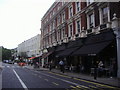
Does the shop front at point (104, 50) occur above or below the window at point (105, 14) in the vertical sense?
below

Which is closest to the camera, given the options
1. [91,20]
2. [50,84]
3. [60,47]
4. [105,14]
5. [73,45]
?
[50,84]

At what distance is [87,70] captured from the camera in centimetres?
2286

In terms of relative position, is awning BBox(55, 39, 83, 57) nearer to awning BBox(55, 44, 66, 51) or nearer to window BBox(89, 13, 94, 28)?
awning BBox(55, 44, 66, 51)

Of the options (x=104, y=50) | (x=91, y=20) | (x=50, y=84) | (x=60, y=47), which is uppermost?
(x=91, y=20)

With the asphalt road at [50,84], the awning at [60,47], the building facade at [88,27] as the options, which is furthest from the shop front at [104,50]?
the awning at [60,47]

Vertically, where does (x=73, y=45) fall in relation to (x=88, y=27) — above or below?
below

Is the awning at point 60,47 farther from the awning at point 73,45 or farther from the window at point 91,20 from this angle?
the window at point 91,20

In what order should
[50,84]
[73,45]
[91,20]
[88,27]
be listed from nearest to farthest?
1. [50,84]
2. [91,20]
3. [88,27]
4. [73,45]

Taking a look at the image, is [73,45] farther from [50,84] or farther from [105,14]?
[50,84]

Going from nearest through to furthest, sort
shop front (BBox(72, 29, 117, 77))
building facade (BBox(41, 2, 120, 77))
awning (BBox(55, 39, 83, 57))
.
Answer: shop front (BBox(72, 29, 117, 77)) → building facade (BBox(41, 2, 120, 77)) → awning (BBox(55, 39, 83, 57))

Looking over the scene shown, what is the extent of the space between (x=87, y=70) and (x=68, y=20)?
10731mm

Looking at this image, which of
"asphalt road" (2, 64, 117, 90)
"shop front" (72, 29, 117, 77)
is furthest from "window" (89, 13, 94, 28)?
"asphalt road" (2, 64, 117, 90)

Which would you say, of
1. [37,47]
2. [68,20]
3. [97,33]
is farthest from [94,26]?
[37,47]


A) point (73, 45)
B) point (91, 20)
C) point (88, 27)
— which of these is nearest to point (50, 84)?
point (88, 27)
